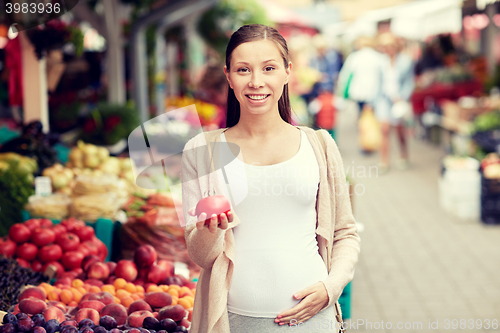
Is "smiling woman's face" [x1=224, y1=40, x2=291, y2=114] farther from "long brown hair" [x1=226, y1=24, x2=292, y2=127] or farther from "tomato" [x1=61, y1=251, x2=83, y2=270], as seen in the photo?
"tomato" [x1=61, y1=251, x2=83, y2=270]

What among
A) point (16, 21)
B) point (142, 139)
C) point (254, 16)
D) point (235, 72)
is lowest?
point (142, 139)

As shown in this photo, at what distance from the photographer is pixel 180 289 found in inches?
110

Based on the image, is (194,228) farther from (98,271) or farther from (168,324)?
(98,271)

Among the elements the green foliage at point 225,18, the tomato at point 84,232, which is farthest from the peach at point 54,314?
the green foliage at point 225,18

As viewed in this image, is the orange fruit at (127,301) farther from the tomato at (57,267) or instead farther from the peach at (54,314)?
the tomato at (57,267)

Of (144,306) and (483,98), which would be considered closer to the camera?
(144,306)

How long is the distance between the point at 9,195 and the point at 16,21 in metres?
1.27

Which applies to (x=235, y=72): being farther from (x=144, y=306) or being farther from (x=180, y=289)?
(x=180, y=289)

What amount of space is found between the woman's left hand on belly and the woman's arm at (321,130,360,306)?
0.02m

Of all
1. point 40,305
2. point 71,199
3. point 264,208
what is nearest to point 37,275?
point 40,305

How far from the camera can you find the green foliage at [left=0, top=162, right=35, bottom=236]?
3754mm

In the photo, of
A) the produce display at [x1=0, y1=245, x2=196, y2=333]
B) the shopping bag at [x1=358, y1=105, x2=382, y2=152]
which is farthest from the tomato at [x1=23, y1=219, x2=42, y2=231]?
the shopping bag at [x1=358, y1=105, x2=382, y2=152]

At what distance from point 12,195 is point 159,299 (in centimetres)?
186

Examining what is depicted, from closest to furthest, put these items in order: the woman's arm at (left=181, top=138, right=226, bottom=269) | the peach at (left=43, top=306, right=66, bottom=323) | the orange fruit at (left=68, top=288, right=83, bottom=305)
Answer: the woman's arm at (left=181, top=138, right=226, bottom=269) < the peach at (left=43, top=306, right=66, bottom=323) < the orange fruit at (left=68, top=288, right=83, bottom=305)
